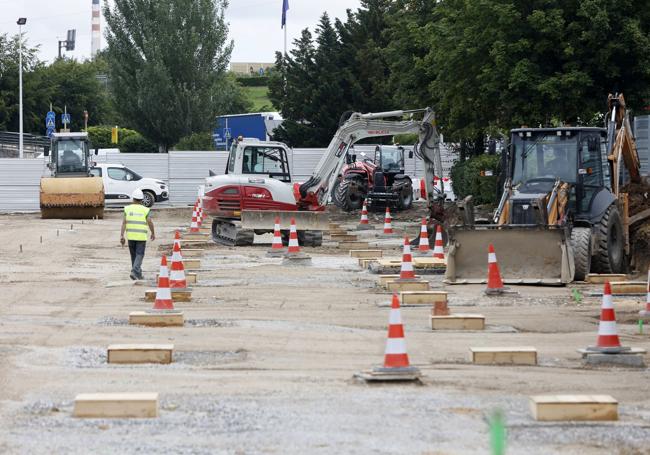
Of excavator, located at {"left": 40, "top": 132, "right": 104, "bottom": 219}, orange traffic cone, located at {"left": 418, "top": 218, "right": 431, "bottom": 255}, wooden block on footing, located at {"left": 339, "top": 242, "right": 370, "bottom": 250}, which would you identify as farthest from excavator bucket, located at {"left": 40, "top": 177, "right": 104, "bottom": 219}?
orange traffic cone, located at {"left": 418, "top": 218, "right": 431, "bottom": 255}

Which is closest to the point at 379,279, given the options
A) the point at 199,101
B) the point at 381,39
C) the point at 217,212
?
the point at 217,212

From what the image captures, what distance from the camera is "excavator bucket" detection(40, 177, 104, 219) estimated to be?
130ft

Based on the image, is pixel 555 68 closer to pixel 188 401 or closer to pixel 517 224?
pixel 517 224

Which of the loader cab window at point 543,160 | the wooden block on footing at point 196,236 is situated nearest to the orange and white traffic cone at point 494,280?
the loader cab window at point 543,160

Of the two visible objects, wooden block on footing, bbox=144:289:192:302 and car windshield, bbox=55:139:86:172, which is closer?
wooden block on footing, bbox=144:289:192:302

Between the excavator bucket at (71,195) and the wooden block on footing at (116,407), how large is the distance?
Result: 3137 cm

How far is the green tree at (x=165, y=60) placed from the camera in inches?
2616

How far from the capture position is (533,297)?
1775 cm

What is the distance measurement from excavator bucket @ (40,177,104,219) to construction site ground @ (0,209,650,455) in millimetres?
18873

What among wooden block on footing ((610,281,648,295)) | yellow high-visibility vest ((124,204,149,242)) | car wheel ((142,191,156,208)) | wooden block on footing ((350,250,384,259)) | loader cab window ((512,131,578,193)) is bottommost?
car wheel ((142,191,156,208))

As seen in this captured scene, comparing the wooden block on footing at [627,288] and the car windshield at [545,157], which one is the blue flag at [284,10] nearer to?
the car windshield at [545,157]

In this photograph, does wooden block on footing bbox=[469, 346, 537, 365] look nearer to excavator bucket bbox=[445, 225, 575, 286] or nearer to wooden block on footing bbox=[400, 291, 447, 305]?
wooden block on footing bbox=[400, 291, 447, 305]

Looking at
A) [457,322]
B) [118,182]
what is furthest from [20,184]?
[457,322]

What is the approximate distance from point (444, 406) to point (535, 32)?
21788mm
